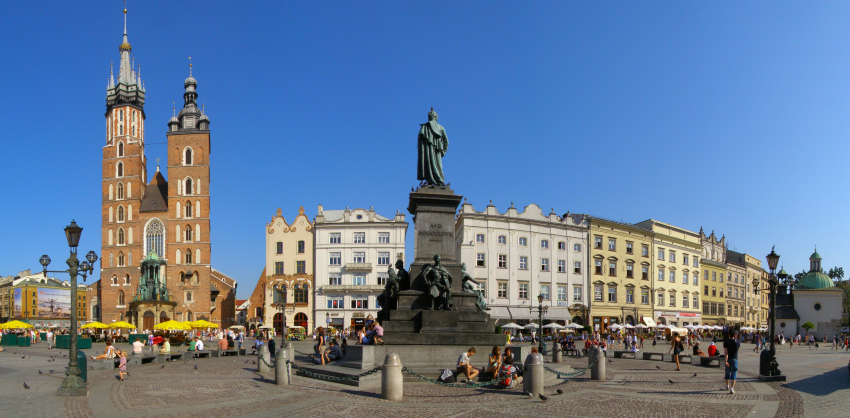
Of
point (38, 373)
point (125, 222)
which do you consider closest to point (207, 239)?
point (125, 222)

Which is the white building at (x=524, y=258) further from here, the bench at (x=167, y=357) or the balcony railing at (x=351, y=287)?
the bench at (x=167, y=357)

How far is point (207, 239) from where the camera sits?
85.2 metres

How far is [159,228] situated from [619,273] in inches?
2385

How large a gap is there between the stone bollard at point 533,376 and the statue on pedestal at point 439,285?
5.22 m

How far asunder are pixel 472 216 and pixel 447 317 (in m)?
41.4

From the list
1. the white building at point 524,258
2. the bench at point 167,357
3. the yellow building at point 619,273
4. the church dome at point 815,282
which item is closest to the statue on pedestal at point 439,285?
the bench at point 167,357

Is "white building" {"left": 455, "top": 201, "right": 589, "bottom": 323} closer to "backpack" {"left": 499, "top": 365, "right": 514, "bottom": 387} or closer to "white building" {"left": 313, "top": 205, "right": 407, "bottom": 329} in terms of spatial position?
"white building" {"left": 313, "top": 205, "right": 407, "bottom": 329}

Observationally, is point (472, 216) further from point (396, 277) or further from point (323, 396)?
point (323, 396)

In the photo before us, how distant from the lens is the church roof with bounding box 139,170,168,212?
87706 millimetres

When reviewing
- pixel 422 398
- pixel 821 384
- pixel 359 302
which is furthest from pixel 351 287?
pixel 422 398

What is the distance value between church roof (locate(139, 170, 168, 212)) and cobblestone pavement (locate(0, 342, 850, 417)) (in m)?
72.3

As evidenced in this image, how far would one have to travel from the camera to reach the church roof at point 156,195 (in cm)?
8771

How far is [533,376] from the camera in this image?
1431cm

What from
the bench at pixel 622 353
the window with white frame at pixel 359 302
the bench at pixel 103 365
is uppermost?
the bench at pixel 103 365
